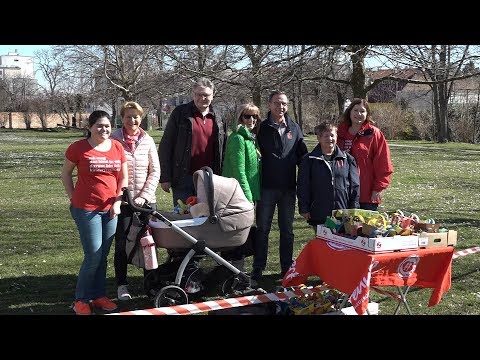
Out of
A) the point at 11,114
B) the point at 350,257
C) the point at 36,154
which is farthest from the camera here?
the point at 11,114

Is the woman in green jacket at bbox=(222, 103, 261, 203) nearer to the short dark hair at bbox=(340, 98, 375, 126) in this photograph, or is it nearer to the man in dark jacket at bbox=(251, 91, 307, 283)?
the man in dark jacket at bbox=(251, 91, 307, 283)

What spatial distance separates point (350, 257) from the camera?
15.5ft

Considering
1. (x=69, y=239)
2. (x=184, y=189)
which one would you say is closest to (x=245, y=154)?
(x=184, y=189)

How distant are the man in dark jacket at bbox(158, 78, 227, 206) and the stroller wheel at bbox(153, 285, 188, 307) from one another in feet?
3.71

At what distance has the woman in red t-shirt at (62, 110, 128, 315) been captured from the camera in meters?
5.30

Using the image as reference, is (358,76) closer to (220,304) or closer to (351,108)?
(351,108)

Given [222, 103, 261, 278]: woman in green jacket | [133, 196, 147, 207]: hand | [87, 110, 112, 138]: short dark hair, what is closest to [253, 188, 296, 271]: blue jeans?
[222, 103, 261, 278]: woman in green jacket

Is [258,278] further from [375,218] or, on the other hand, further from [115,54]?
[115,54]

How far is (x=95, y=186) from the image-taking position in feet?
17.4

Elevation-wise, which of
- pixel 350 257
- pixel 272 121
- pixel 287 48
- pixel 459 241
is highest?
pixel 287 48

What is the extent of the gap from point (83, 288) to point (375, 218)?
275 centimetres

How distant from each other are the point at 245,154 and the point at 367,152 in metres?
1.25

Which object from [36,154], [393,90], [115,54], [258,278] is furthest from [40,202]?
[393,90]
